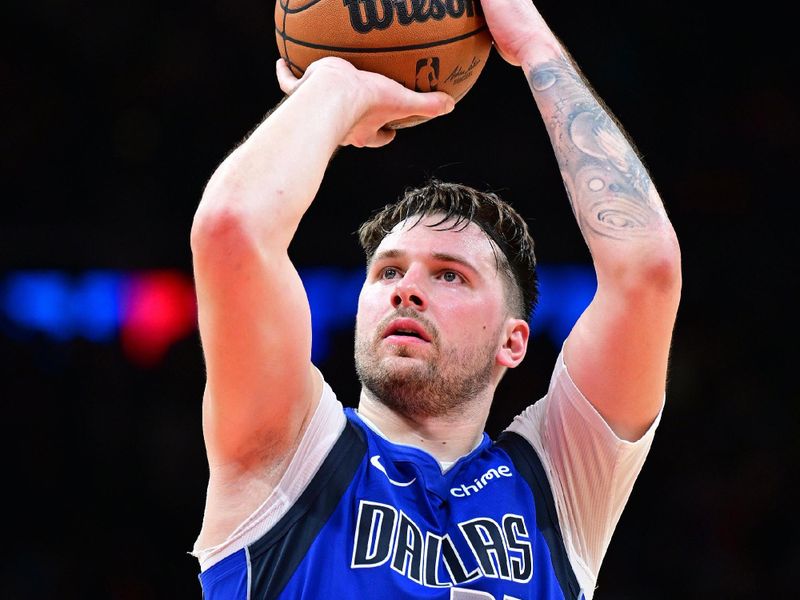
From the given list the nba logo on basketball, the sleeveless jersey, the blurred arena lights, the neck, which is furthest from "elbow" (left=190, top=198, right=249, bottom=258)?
the blurred arena lights

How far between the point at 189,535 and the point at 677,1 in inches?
223

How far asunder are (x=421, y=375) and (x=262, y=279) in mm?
778

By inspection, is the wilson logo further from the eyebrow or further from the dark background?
the dark background

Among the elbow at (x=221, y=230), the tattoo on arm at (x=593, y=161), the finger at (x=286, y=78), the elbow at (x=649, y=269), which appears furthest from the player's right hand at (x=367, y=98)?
the elbow at (x=649, y=269)

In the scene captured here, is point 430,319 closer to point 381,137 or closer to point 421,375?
point 421,375

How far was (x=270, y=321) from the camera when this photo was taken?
2.54 m

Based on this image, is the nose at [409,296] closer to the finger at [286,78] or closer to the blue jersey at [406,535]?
the blue jersey at [406,535]

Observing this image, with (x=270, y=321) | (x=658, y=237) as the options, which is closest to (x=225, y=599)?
(x=270, y=321)

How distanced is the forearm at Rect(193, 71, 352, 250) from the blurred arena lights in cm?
472

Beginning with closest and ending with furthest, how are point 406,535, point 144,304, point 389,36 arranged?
point 406,535, point 389,36, point 144,304

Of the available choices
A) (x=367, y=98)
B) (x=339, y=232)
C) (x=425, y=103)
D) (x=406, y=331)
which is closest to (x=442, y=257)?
(x=406, y=331)

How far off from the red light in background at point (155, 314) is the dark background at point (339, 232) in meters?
0.10

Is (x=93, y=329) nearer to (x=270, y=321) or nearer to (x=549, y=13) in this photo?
(x=549, y=13)

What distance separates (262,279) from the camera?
2.48 meters
